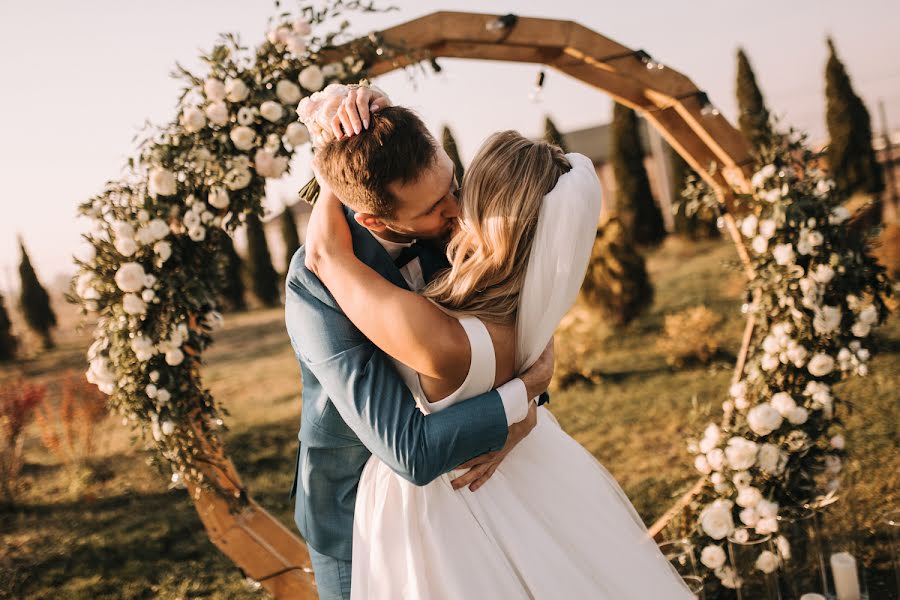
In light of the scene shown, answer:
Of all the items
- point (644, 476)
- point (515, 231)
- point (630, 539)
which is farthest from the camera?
point (644, 476)

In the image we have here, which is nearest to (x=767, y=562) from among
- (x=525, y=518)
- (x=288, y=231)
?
(x=525, y=518)

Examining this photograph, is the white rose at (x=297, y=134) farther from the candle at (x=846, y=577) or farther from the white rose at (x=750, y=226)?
the candle at (x=846, y=577)

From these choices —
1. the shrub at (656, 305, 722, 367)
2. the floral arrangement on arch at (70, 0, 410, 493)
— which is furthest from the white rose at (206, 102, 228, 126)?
the shrub at (656, 305, 722, 367)

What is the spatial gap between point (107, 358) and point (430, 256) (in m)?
1.95

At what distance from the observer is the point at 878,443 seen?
5.38m

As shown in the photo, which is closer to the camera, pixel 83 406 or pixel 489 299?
pixel 489 299

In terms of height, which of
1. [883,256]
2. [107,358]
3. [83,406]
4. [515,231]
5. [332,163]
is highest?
[332,163]

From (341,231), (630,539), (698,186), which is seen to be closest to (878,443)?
(698,186)

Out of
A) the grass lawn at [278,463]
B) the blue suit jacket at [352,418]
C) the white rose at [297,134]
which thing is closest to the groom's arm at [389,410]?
the blue suit jacket at [352,418]

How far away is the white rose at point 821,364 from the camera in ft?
11.4

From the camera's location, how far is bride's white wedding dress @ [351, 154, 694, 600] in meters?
1.89

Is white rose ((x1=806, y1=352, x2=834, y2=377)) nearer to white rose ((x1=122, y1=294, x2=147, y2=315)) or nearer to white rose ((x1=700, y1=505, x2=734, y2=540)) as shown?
white rose ((x1=700, y1=505, x2=734, y2=540))

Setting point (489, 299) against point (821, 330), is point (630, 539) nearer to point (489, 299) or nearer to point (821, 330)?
point (489, 299)

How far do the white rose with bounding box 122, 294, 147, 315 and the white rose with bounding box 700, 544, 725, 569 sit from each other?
9.35 feet
